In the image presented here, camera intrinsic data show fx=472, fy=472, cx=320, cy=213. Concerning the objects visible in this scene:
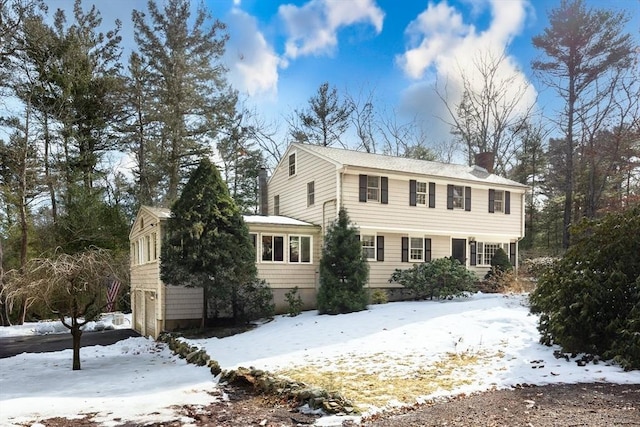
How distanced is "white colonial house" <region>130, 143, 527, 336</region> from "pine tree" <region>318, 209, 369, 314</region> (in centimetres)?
118

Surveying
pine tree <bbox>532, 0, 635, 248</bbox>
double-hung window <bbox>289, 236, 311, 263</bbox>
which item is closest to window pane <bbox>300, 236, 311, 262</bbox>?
double-hung window <bbox>289, 236, 311, 263</bbox>

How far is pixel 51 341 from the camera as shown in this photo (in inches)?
733

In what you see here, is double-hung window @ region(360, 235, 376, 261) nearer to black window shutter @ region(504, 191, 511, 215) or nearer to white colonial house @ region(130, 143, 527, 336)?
white colonial house @ region(130, 143, 527, 336)

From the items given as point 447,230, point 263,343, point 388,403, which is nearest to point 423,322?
point 263,343

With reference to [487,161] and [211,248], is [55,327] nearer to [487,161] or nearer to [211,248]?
[211,248]

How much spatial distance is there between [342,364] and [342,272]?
6.74m

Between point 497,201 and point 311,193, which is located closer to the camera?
point 311,193

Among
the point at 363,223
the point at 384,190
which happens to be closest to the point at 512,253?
the point at 384,190

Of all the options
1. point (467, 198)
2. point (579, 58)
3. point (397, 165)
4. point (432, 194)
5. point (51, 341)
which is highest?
point (579, 58)

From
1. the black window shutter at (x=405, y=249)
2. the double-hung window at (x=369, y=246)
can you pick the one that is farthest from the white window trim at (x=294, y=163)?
the black window shutter at (x=405, y=249)

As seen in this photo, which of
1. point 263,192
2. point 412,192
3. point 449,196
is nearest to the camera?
point 412,192

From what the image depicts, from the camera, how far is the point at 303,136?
31.6 m

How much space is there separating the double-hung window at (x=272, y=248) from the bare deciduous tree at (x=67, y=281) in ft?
20.0

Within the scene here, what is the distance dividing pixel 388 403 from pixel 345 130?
87.5 feet
